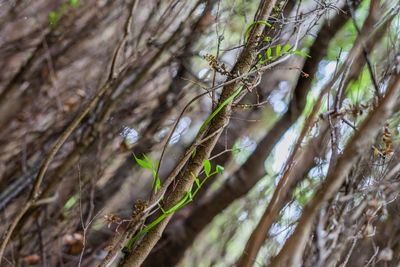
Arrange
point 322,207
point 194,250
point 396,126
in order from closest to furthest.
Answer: point 322,207
point 396,126
point 194,250

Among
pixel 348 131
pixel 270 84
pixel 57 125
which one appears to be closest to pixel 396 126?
pixel 348 131

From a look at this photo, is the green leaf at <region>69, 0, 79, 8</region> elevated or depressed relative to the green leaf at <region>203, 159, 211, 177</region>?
elevated

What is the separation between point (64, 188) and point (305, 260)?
64.9 inches

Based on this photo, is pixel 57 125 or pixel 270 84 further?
pixel 57 125

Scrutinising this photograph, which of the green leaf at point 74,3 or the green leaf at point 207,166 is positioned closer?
the green leaf at point 207,166

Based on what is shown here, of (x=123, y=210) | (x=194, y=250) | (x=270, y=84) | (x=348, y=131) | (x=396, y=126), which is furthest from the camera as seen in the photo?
(x=123, y=210)

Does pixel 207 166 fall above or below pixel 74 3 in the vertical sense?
below

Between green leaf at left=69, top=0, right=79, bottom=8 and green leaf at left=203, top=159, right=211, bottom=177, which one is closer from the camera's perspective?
green leaf at left=203, top=159, right=211, bottom=177

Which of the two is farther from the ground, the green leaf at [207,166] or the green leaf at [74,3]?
the green leaf at [74,3]

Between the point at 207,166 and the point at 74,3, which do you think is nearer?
the point at 207,166

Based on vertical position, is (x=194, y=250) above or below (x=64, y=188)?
below

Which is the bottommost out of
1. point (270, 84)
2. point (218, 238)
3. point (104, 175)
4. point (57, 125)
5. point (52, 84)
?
point (218, 238)

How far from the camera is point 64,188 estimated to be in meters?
2.12

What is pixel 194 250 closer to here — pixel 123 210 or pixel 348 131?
pixel 123 210
